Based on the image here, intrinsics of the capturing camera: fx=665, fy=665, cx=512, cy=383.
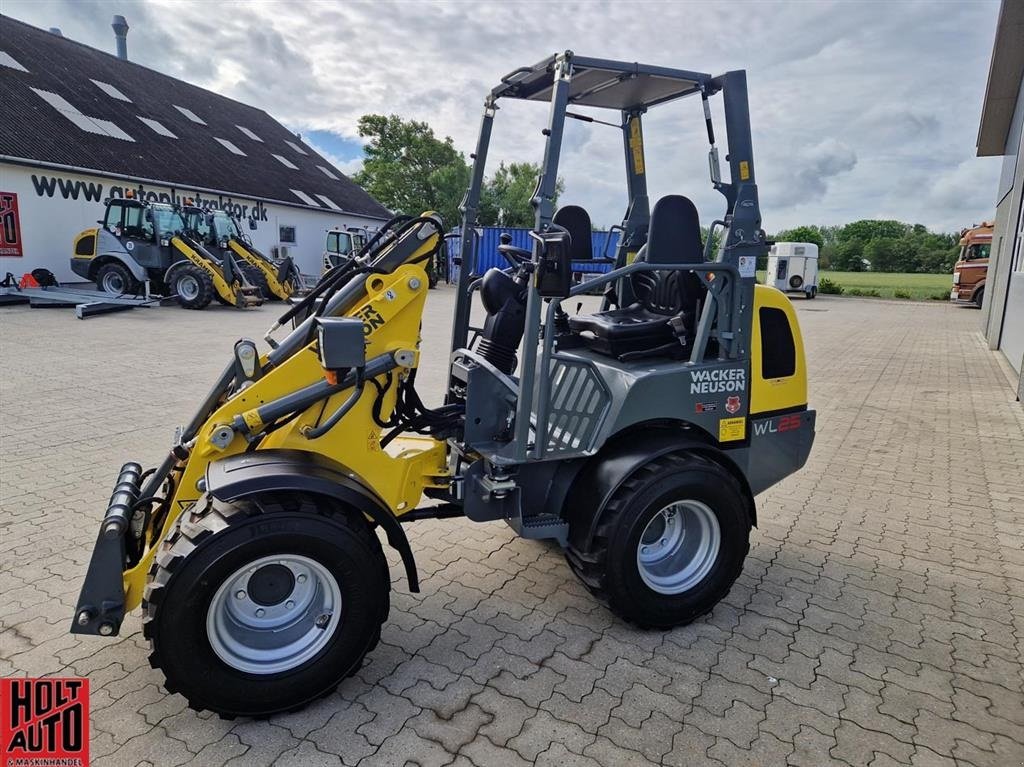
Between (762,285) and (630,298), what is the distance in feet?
2.82

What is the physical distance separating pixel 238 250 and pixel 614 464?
18634 millimetres

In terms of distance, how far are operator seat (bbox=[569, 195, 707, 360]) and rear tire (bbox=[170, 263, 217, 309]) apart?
15.6 m

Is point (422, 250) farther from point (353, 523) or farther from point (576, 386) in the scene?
point (353, 523)

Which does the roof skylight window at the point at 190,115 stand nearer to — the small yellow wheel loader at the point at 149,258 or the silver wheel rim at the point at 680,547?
the small yellow wheel loader at the point at 149,258

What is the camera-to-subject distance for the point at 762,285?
3.69 m

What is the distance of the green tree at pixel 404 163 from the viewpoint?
44438 millimetres

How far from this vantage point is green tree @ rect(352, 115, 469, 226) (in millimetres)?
44438

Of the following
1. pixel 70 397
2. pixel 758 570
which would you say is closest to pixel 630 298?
pixel 758 570

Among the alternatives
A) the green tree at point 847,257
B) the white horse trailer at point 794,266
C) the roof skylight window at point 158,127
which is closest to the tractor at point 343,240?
the roof skylight window at point 158,127

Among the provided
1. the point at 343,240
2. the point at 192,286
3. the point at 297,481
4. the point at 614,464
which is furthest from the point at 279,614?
the point at 343,240

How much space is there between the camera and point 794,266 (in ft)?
103

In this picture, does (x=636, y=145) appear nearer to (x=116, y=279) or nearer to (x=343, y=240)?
(x=116, y=279)

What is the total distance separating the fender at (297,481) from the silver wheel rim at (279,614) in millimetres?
281

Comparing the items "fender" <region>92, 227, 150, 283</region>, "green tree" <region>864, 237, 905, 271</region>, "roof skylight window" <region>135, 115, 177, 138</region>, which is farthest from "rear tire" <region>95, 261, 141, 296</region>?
"green tree" <region>864, 237, 905, 271</region>
